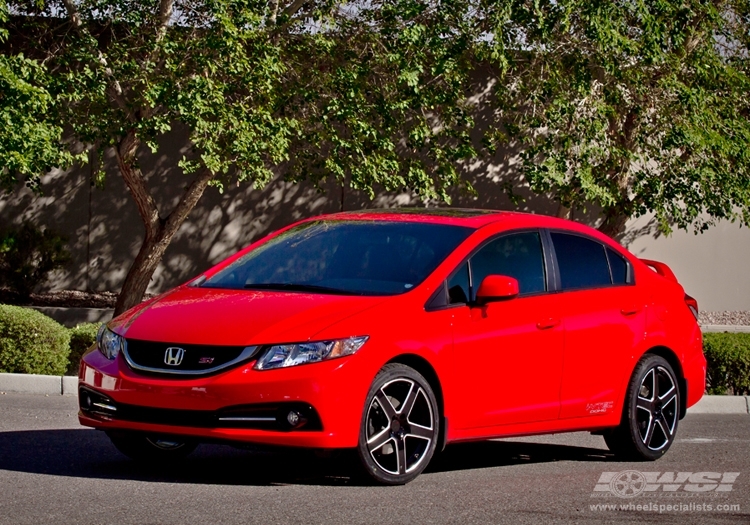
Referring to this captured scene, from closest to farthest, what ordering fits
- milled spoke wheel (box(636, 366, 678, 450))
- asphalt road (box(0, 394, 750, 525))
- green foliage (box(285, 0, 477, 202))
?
asphalt road (box(0, 394, 750, 525)), milled spoke wheel (box(636, 366, 678, 450)), green foliage (box(285, 0, 477, 202))

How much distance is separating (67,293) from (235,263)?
1381cm

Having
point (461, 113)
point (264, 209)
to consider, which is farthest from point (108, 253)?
point (461, 113)

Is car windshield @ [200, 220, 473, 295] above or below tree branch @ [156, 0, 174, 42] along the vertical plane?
below

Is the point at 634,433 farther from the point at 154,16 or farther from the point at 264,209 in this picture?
the point at 264,209

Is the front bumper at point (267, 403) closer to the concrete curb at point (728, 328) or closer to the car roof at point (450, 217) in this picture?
the car roof at point (450, 217)

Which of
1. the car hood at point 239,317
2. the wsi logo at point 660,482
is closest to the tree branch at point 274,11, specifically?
the car hood at point 239,317

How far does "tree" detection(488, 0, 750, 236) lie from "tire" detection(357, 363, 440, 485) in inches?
372

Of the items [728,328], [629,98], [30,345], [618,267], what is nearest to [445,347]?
[618,267]

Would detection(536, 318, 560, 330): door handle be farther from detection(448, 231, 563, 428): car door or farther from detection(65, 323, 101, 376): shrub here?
detection(65, 323, 101, 376): shrub

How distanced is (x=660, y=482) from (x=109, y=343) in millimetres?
3540

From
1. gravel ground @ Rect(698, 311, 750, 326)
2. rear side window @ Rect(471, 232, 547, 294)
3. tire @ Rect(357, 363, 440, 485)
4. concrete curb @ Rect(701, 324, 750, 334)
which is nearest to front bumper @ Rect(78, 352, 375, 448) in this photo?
tire @ Rect(357, 363, 440, 485)

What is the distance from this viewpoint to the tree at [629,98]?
648 inches

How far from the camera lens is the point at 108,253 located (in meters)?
21.5

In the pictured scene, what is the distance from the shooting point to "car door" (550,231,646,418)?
26.6 feet
